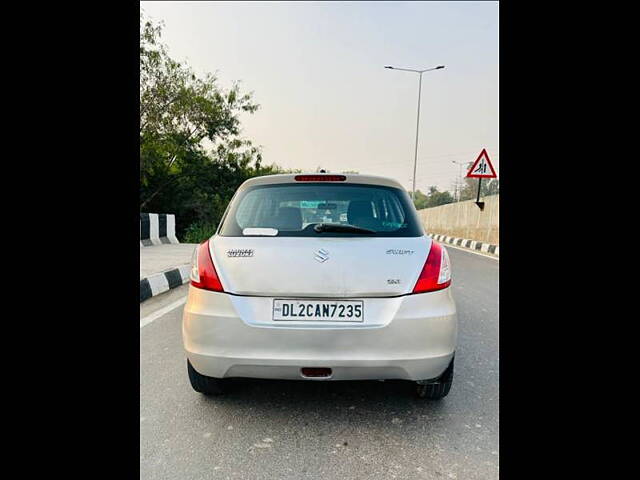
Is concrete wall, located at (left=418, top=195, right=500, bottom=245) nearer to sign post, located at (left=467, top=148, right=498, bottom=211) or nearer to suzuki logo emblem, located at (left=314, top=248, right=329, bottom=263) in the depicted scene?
sign post, located at (left=467, top=148, right=498, bottom=211)

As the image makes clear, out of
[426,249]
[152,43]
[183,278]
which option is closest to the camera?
[426,249]

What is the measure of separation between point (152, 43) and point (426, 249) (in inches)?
608

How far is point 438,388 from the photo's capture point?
253cm

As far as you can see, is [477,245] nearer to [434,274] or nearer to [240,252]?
[434,274]

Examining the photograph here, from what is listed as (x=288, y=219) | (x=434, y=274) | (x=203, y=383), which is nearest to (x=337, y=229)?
(x=288, y=219)

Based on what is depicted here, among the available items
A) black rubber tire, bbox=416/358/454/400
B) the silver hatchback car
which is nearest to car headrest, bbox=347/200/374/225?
the silver hatchback car

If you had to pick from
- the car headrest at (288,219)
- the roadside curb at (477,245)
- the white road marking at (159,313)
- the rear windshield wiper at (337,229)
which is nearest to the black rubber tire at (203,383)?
the car headrest at (288,219)

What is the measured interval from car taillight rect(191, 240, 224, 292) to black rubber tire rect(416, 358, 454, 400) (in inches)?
54.0

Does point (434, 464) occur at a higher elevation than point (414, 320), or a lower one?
lower

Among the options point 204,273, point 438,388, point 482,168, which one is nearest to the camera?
point 204,273

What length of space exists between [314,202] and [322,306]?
0.92 metres
